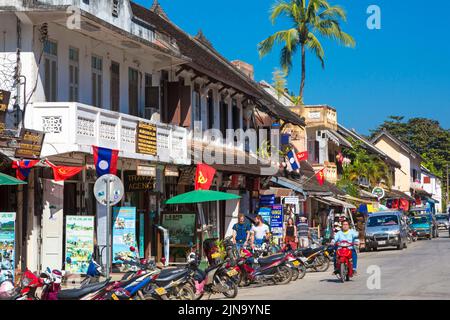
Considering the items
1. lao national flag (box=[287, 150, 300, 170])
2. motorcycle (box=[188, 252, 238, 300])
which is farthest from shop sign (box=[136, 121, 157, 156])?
lao national flag (box=[287, 150, 300, 170])

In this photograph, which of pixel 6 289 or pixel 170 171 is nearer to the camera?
pixel 6 289

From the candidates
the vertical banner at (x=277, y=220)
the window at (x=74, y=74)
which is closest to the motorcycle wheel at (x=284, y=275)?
the window at (x=74, y=74)

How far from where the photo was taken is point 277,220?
116 ft

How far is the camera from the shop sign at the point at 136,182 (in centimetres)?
2623

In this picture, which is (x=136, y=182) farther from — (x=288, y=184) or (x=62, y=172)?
(x=288, y=184)

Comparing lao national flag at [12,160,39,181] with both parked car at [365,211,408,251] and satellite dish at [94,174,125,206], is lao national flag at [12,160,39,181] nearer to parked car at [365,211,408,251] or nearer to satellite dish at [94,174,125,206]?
satellite dish at [94,174,125,206]

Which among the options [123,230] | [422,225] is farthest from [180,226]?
[422,225]

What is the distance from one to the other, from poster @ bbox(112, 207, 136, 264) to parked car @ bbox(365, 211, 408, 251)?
19.9 meters

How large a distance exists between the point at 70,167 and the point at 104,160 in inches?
33.8

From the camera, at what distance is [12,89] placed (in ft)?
66.7

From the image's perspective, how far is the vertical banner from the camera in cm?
3471

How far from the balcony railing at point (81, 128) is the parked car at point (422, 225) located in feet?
116

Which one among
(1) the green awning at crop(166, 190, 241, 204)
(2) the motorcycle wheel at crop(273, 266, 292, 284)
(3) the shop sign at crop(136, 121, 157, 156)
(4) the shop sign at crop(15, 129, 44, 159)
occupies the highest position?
(3) the shop sign at crop(136, 121, 157, 156)

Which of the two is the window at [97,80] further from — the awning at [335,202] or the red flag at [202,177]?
the awning at [335,202]
